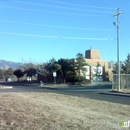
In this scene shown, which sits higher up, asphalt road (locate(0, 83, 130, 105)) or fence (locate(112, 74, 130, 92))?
fence (locate(112, 74, 130, 92))

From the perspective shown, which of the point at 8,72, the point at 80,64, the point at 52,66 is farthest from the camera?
the point at 8,72

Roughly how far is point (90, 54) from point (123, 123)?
66947mm

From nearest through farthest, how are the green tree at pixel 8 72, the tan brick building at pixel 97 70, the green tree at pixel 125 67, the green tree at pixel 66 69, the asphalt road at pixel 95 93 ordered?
1. the asphalt road at pixel 95 93
2. the green tree at pixel 66 69
3. the green tree at pixel 125 67
4. the tan brick building at pixel 97 70
5. the green tree at pixel 8 72

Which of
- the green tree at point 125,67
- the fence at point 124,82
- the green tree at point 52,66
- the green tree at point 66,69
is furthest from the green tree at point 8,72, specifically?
the fence at point 124,82

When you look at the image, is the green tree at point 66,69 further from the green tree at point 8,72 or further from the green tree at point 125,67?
the green tree at point 8,72

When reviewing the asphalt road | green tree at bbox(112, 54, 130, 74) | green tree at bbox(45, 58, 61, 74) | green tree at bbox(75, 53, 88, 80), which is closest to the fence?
the asphalt road

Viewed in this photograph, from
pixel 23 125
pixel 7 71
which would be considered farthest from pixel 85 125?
pixel 7 71

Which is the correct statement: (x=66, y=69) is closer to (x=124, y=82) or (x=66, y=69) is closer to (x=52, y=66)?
(x=52, y=66)

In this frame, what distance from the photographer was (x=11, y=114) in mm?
9789

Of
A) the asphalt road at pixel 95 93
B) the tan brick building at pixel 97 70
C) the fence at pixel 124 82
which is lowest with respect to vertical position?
the asphalt road at pixel 95 93

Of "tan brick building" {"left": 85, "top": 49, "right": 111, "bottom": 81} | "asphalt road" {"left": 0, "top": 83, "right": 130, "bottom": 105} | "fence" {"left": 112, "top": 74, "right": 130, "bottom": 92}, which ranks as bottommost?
"asphalt road" {"left": 0, "top": 83, "right": 130, "bottom": 105}

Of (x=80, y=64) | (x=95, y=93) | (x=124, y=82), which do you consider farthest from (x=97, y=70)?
(x=95, y=93)

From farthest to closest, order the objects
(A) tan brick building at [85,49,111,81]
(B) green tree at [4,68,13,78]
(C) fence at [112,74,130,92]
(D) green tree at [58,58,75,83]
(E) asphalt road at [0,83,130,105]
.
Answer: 1. (B) green tree at [4,68,13,78]
2. (A) tan brick building at [85,49,111,81]
3. (D) green tree at [58,58,75,83]
4. (C) fence at [112,74,130,92]
5. (E) asphalt road at [0,83,130,105]

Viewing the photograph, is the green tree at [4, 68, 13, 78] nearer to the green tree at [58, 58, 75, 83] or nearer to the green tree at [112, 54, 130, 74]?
the green tree at [58, 58, 75, 83]
